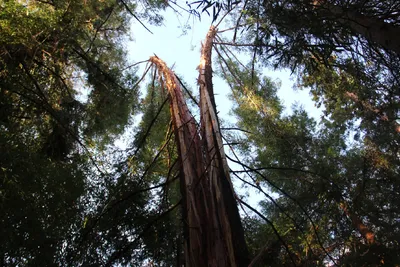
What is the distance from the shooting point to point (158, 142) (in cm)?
573

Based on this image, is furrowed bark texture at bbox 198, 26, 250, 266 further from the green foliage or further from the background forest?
the green foliage

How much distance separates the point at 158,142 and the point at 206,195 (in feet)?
10.4

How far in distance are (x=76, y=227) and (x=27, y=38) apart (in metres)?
2.06


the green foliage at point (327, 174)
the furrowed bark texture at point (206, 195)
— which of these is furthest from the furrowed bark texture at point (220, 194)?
the green foliage at point (327, 174)

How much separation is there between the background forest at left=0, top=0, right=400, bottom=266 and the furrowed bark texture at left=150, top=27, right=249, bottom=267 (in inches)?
3.5

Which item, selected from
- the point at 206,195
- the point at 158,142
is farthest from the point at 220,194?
the point at 158,142

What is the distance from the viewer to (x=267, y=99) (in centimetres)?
691

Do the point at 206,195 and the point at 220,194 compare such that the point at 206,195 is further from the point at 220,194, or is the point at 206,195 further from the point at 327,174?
the point at 327,174

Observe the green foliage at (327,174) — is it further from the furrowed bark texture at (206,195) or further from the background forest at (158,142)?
the furrowed bark texture at (206,195)

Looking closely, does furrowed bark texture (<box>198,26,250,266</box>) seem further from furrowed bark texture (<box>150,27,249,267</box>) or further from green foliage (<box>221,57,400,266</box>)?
green foliage (<box>221,57,400,266</box>)

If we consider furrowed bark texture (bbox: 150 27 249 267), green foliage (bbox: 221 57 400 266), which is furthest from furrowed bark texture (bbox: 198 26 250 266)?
green foliage (bbox: 221 57 400 266)

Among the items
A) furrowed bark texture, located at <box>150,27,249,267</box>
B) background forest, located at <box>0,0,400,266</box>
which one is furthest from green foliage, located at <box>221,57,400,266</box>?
furrowed bark texture, located at <box>150,27,249,267</box>

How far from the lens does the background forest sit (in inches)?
113

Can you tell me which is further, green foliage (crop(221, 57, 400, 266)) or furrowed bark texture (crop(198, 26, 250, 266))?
green foliage (crop(221, 57, 400, 266))
